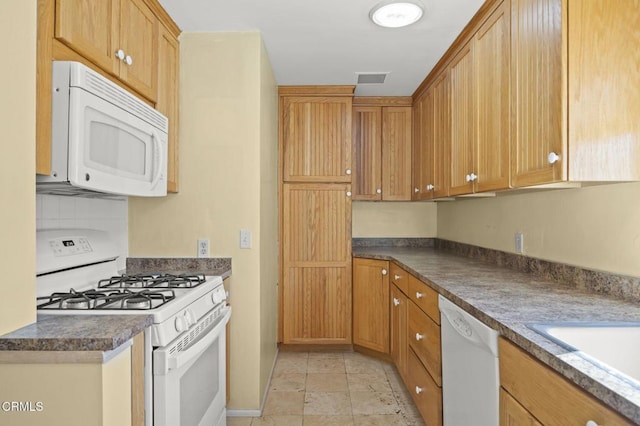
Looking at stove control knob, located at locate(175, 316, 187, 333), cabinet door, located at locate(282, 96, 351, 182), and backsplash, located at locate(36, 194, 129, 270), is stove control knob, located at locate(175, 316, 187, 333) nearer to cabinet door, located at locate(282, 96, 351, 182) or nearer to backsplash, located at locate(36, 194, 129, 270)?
backsplash, located at locate(36, 194, 129, 270)

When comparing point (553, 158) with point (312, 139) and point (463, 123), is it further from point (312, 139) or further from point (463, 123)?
point (312, 139)

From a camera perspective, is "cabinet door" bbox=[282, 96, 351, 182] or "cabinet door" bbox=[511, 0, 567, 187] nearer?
"cabinet door" bbox=[511, 0, 567, 187]

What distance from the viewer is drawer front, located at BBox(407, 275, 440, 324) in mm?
1844

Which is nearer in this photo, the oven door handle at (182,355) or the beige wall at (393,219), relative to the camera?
the oven door handle at (182,355)

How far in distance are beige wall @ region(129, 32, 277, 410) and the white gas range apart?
1.00ft

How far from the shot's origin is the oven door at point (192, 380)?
1.26m

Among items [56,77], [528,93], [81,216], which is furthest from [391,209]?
[56,77]

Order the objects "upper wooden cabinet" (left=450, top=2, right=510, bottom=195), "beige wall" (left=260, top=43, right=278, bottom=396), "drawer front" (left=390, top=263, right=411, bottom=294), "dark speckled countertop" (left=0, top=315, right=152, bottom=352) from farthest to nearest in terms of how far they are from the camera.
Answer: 1. "drawer front" (left=390, top=263, right=411, bottom=294)
2. "beige wall" (left=260, top=43, right=278, bottom=396)
3. "upper wooden cabinet" (left=450, top=2, right=510, bottom=195)
4. "dark speckled countertop" (left=0, top=315, right=152, bottom=352)

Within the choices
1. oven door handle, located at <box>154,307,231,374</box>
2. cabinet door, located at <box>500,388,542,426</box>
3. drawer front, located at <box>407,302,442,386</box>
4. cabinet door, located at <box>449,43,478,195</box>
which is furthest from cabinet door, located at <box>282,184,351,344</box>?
cabinet door, located at <box>500,388,542,426</box>

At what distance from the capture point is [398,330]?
273 centimetres

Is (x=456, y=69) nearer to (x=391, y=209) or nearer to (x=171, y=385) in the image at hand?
(x=391, y=209)

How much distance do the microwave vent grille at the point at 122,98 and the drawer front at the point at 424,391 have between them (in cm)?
194

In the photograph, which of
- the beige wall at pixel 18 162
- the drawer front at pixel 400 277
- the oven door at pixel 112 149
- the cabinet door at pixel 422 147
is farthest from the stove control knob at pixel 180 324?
the cabinet door at pixel 422 147

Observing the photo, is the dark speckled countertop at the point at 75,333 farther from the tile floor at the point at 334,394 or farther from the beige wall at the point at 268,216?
the tile floor at the point at 334,394
